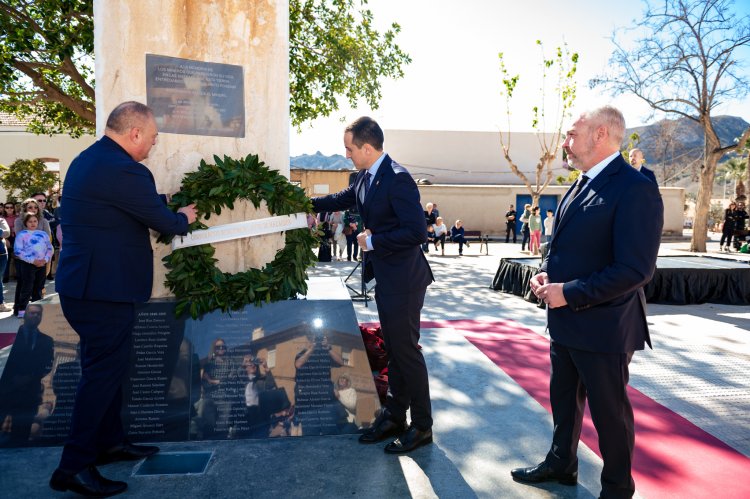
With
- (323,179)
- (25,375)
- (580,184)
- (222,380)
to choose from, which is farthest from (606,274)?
(323,179)

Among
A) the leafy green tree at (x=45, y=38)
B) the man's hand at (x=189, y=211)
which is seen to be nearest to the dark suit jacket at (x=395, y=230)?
the man's hand at (x=189, y=211)

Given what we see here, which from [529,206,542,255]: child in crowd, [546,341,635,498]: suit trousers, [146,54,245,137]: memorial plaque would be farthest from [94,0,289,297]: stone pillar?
[529,206,542,255]: child in crowd

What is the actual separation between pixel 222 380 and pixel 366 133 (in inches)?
74.4

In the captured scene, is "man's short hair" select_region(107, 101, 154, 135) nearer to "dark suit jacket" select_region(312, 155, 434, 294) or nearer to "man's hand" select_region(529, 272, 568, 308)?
"dark suit jacket" select_region(312, 155, 434, 294)

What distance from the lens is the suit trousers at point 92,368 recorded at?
2.79m

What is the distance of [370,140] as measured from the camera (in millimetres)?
3461

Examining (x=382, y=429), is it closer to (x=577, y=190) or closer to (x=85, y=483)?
(x=85, y=483)

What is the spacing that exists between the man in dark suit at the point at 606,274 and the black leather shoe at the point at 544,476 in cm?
32

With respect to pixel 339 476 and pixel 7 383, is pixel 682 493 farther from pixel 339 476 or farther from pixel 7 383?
pixel 7 383

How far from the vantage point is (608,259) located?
A: 102 inches

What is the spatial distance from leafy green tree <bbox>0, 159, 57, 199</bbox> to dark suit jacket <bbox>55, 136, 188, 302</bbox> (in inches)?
1168

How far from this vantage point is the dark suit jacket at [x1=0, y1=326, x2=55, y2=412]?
338cm

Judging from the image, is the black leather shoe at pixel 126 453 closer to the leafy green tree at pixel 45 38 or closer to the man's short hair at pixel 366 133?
the man's short hair at pixel 366 133

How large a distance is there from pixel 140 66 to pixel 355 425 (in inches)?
114
